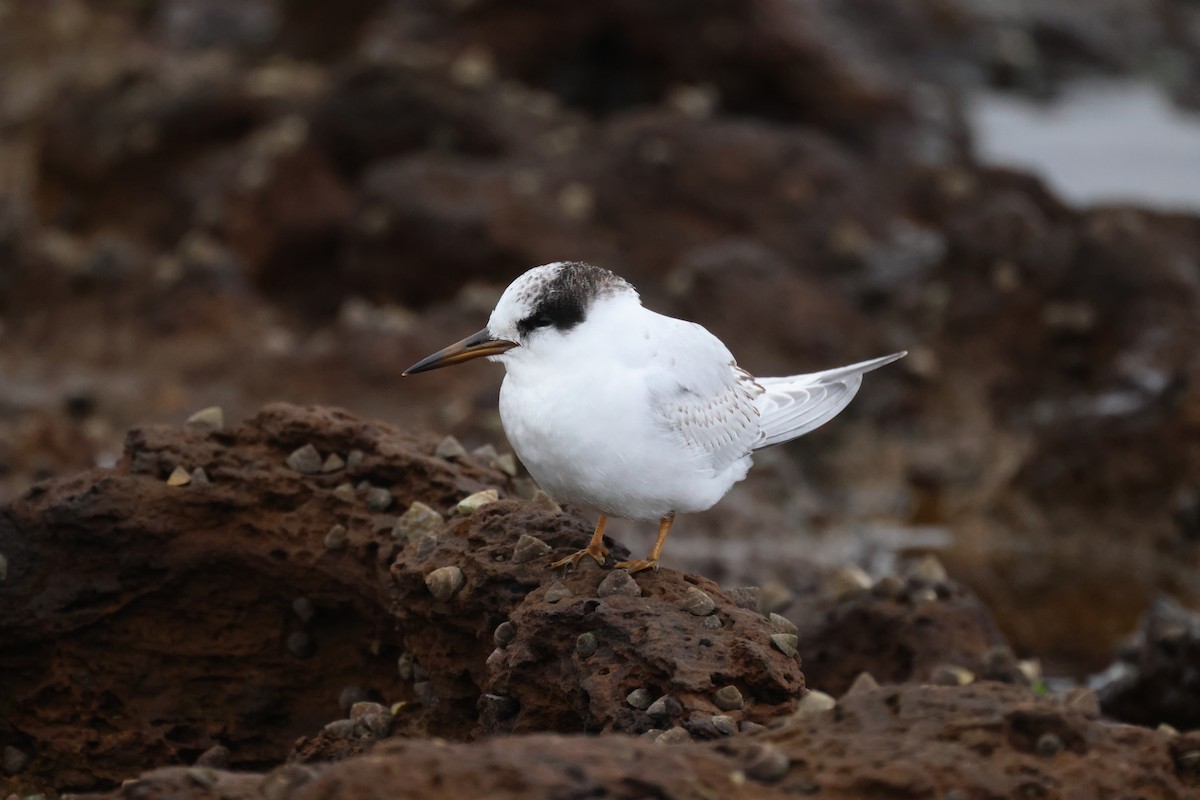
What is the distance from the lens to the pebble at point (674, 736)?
4012 millimetres

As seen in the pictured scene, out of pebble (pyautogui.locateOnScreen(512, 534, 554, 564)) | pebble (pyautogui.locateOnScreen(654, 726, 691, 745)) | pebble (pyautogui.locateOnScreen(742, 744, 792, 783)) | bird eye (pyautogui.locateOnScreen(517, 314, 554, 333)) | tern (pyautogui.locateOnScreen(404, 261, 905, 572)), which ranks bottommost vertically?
pebble (pyautogui.locateOnScreen(654, 726, 691, 745))

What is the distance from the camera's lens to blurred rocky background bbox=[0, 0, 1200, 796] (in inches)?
411

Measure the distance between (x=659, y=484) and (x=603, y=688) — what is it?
0.74m

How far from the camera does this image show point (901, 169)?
13.2 meters

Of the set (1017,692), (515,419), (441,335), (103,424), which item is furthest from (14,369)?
(1017,692)

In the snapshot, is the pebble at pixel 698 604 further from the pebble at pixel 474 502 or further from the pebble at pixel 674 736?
the pebble at pixel 474 502

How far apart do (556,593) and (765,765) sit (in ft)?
3.87

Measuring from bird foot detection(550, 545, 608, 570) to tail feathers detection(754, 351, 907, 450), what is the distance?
922mm

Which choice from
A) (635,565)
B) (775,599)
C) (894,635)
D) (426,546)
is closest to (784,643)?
(635,565)

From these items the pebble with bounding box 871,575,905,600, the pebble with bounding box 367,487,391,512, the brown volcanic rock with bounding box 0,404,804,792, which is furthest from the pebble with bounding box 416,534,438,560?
the pebble with bounding box 871,575,905,600

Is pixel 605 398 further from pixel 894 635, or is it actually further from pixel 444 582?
pixel 894 635

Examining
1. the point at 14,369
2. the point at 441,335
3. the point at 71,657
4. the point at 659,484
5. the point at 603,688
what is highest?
the point at 659,484

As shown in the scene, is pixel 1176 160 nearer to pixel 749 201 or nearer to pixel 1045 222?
pixel 1045 222

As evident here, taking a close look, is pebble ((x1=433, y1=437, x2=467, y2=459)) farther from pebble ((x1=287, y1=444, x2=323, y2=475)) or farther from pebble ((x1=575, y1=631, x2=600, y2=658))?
pebble ((x1=575, y1=631, x2=600, y2=658))
